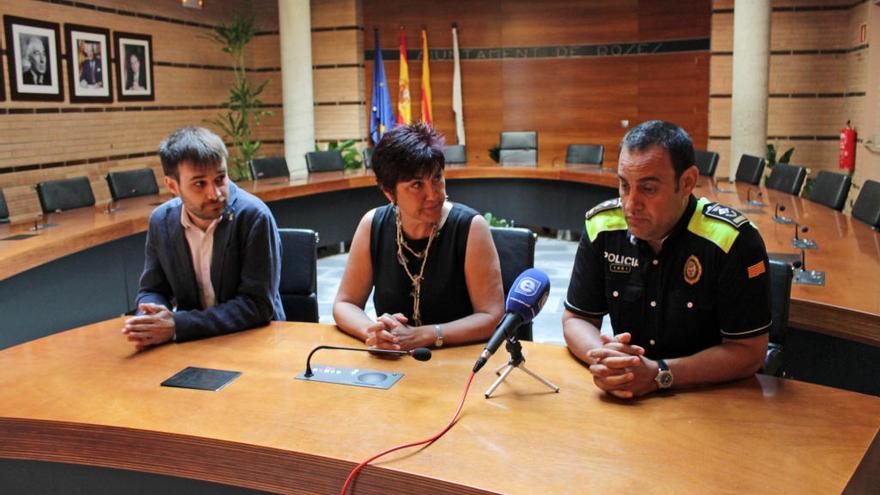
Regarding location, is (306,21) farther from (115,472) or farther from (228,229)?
(115,472)

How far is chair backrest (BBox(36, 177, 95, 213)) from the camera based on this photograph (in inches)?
214

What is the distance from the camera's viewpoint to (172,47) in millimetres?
9758

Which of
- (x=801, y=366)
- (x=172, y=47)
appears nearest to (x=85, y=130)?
(x=172, y=47)

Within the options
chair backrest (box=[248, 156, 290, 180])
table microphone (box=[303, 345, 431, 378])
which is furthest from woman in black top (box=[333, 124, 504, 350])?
chair backrest (box=[248, 156, 290, 180])

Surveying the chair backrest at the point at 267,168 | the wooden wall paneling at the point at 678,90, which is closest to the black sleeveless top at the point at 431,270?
the chair backrest at the point at 267,168

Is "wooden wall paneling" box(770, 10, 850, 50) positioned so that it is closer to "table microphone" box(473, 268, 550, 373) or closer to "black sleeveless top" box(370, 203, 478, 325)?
"black sleeveless top" box(370, 203, 478, 325)

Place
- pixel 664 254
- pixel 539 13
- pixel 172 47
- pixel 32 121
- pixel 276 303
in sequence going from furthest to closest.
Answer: pixel 539 13, pixel 172 47, pixel 32 121, pixel 276 303, pixel 664 254

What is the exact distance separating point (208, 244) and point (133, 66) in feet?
23.4

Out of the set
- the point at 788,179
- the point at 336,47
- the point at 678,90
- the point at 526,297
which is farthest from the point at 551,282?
the point at 336,47

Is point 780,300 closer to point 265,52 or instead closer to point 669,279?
point 669,279

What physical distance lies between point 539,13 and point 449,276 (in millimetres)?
8841

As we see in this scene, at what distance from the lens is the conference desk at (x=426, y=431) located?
1.54 metres

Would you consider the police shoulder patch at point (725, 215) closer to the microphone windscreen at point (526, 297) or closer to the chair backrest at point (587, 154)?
the microphone windscreen at point (526, 297)

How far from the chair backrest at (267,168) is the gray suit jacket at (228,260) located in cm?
480
